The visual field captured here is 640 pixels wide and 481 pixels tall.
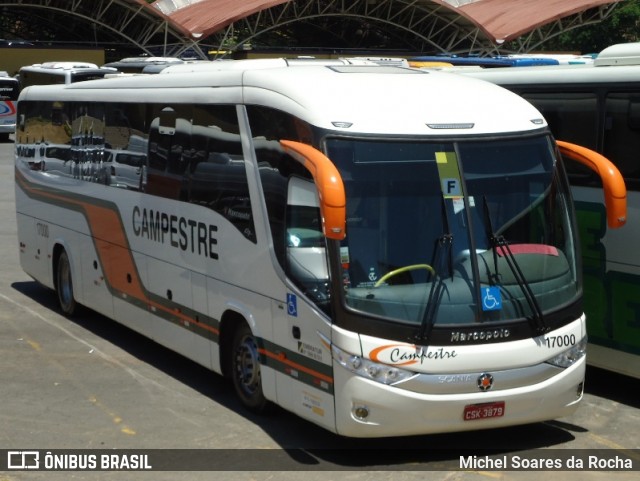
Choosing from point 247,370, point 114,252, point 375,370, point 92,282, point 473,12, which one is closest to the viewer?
point 375,370

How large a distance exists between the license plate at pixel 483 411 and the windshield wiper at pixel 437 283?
617 millimetres

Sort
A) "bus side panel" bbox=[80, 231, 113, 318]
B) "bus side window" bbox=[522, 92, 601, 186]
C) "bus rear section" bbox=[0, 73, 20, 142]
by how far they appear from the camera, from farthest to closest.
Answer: "bus rear section" bbox=[0, 73, 20, 142]
"bus side panel" bbox=[80, 231, 113, 318]
"bus side window" bbox=[522, 92, 601, 186]

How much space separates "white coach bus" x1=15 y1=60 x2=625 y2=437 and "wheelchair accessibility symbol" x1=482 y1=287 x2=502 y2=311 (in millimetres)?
11

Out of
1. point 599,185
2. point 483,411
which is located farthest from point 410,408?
point 599,185

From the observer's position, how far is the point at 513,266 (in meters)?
8.05

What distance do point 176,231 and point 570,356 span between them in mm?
3909

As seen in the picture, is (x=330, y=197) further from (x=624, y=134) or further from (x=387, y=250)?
(x=624, y=134)

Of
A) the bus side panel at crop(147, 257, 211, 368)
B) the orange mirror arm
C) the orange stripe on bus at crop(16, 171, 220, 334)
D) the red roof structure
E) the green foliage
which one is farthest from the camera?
the green foliage

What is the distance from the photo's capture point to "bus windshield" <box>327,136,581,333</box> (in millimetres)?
7754

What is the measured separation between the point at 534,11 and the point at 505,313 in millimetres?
55291

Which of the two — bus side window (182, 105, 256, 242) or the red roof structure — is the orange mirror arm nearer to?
bus side window (182, 105, 256, 242)

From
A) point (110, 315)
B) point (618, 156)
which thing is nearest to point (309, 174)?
point (618, 156)

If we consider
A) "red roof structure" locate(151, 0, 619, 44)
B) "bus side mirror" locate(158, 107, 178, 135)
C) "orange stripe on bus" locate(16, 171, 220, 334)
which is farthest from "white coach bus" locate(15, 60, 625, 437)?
"red roof structure" locate(151, 0, 619, 44)

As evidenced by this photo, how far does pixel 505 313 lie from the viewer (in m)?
7.96
